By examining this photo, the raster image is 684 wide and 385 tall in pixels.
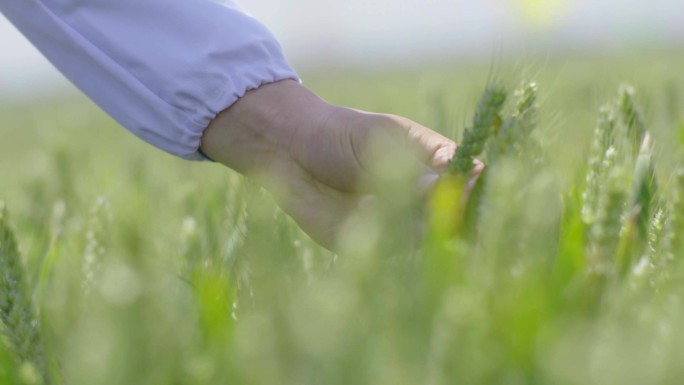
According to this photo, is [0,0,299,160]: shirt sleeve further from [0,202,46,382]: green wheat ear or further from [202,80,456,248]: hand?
[0,202,46,382]: green wheat ear

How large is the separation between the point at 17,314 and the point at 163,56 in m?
0.66

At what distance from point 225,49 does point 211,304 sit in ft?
2.58

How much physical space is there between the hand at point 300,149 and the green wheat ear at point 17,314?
495 millimetres

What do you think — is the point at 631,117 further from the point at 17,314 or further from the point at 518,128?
the point at 17,314

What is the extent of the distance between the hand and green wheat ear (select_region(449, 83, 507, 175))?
356mm

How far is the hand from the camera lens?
1.25 m

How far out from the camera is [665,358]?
1.62 ft

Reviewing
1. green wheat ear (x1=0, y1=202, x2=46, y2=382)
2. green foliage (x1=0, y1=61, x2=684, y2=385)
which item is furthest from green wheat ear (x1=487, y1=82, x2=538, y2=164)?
green wheat ear (x1=0, y1=202, x2=46, y2=382)

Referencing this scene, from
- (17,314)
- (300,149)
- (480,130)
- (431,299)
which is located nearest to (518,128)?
(480,130)

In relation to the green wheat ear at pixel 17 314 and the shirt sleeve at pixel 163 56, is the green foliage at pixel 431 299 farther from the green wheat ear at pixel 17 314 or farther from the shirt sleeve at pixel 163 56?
the shirt sleeve at pixel 163 56

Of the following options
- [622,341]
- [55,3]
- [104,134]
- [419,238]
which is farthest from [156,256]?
[104,134]

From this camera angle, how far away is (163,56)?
4.55 feet

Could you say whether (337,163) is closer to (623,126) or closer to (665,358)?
(623,126)

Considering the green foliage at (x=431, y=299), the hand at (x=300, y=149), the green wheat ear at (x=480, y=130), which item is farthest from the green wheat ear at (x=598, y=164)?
the hand at (x=300, y=149)
